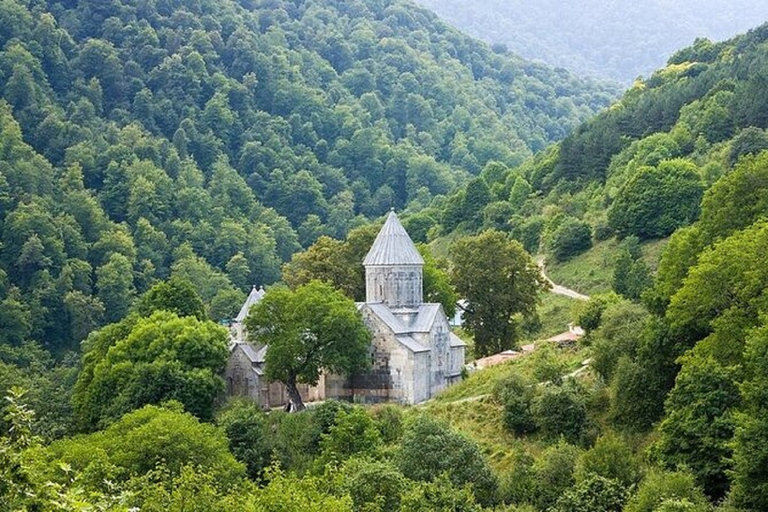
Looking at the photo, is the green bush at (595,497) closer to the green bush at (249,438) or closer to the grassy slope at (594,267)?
the green bush at (249,438)

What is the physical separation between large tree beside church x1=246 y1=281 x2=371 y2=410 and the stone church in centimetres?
152

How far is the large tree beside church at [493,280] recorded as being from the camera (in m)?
57.9

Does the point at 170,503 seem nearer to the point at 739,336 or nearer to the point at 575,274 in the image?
the point at 739,336

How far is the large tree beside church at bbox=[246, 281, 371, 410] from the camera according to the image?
164 feet

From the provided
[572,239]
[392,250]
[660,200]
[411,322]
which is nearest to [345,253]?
[392,250]

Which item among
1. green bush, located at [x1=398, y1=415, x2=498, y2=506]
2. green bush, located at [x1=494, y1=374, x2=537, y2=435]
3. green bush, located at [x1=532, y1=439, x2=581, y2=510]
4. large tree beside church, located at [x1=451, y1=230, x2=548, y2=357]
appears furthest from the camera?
large tree beside church, located at [x1=451, y1=230, x2=548, y2=357]

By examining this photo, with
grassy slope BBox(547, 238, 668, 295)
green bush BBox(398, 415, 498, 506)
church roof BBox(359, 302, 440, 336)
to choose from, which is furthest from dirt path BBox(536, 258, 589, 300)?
green bush BBox(398, 415, 498, 506)

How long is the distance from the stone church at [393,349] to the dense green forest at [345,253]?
2550mm

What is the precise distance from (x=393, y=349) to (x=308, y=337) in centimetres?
438

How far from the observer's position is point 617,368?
40.5 m

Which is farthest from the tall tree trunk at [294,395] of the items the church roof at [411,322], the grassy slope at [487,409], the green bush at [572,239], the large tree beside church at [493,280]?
the green bush at [572,239]

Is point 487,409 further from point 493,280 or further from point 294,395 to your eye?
point 493,280

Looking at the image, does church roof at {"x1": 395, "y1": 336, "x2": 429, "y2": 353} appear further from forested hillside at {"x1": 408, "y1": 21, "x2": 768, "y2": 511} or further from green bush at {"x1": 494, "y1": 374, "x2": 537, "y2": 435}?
green bush at {"x1": 494, "y1": 374, "x2": 537, "y2": 435}

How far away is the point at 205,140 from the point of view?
147 meters
